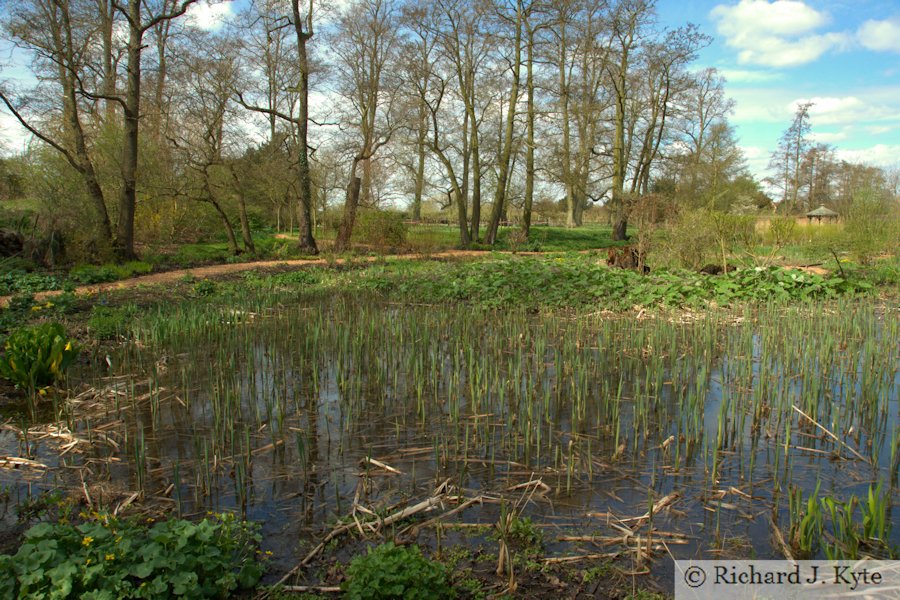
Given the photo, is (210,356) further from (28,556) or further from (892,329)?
(892,329)

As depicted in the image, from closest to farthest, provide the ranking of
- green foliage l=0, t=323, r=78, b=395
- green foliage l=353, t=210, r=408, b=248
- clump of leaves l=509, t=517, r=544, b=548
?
clump of leaves l=509, t=517, r=544, b=548 → green foliage l=0, t=323, r=78, b=395 → green foliage l=353, t=210, r=408, b=248

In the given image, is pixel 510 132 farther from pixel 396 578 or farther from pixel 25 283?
pixel 396 578

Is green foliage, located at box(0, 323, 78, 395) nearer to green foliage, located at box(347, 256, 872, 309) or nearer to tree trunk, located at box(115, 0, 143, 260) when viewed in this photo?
green foliage, located at box(347, 256, 872, 309)

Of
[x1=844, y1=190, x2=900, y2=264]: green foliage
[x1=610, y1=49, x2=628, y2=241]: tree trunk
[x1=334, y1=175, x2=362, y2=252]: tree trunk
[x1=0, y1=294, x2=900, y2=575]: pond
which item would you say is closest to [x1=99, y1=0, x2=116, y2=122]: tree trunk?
[x1=334, y1=175, x2=362, y2=252]: tree trunk

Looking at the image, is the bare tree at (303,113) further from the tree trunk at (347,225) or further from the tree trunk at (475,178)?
the tree trunk at (475,178)

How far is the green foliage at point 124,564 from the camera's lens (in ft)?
7.21

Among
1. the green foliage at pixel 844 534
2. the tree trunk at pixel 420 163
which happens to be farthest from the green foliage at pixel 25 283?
the tree trunk at pixel 420 163

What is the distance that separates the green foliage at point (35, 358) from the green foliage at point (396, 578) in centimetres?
440

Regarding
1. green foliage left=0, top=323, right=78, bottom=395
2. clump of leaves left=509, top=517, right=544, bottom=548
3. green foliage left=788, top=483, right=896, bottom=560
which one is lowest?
clump of leaves left=509, top=517, right=544, bottom=548

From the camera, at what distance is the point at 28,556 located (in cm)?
226

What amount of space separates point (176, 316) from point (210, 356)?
1734 mm

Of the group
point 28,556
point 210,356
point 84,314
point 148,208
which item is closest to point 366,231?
point 148,208

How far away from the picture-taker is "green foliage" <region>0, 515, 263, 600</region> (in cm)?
220

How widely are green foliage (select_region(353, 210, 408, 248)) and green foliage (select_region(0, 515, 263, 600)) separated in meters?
18.9
